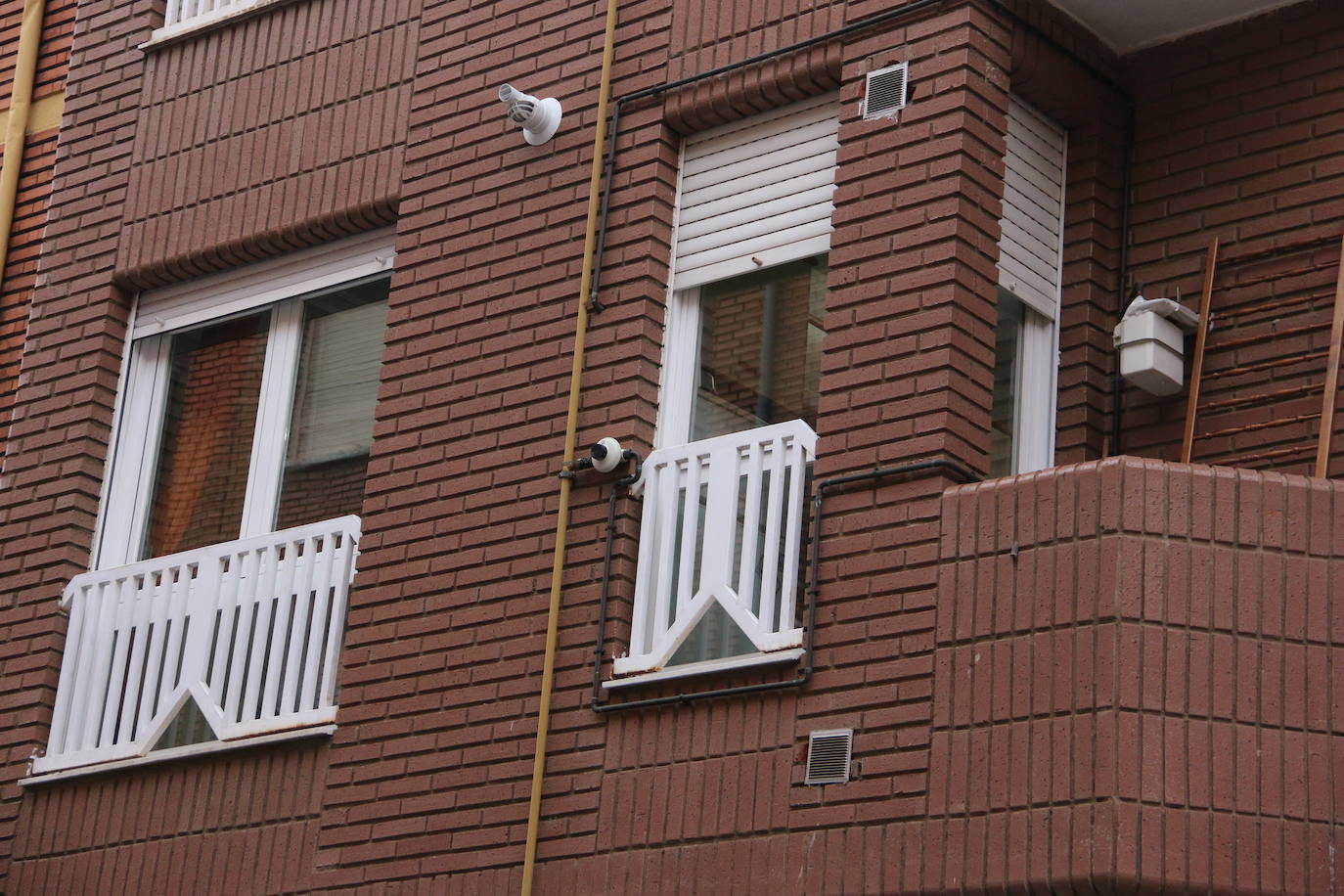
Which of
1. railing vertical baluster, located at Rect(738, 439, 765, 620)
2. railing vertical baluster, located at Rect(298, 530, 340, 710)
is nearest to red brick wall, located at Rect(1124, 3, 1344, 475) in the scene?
railing vertical baluster, located at Rect(738, 439, 765, 620)

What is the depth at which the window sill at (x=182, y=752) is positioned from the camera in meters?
10.7

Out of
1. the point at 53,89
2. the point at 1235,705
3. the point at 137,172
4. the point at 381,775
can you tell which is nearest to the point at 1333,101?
the point at 1235,705

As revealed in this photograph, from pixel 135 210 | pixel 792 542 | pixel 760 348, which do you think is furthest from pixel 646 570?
pixel 135 210

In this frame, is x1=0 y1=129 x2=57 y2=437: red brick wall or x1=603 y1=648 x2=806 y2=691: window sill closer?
x1=603 y1=648 x2=806 y2=691: window sill

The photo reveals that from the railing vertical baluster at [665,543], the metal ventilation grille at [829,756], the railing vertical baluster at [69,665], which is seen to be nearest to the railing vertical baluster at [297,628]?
the railing vertical baluster at [69,665]

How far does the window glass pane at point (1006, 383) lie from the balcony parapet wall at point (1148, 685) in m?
1.24

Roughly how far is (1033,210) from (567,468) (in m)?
2.28

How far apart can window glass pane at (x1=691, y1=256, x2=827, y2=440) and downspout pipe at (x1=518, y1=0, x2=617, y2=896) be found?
52 centimetres

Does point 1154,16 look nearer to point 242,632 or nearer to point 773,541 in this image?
point 773,541

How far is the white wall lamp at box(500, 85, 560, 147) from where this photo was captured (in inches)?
428

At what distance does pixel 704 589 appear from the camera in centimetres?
962

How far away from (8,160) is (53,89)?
1.69ft

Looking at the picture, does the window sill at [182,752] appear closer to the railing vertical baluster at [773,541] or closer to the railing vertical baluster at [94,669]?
the railing vertical baluster at [94,669]

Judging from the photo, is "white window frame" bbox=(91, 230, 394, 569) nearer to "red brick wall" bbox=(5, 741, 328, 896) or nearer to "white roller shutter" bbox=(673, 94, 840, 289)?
"red brick wall" bbox=(5, 741, 328, 896)
